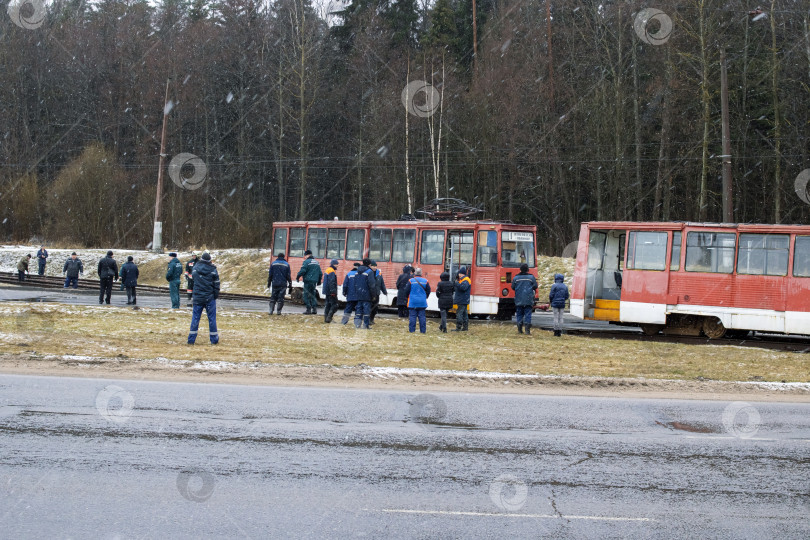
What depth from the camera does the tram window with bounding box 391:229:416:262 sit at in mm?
25984

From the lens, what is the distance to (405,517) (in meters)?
6.18

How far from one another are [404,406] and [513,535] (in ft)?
15.1

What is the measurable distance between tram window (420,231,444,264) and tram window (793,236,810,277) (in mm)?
9953

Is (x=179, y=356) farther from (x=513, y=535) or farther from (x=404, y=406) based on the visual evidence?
(x=513, y=535)

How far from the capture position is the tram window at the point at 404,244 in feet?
85.3

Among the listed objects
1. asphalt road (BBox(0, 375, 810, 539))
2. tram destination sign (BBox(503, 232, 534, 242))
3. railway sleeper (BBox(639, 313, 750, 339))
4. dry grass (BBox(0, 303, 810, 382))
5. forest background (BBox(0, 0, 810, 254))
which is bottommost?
asphalt road (BBox(0, 375, 810, 539))

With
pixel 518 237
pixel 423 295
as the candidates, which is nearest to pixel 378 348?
pixel 423 295

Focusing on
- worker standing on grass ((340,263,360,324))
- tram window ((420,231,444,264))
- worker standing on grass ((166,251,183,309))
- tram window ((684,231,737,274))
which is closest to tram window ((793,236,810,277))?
tram window ((684,231,737,274))

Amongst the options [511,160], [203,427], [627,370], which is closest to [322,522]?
[203,427]

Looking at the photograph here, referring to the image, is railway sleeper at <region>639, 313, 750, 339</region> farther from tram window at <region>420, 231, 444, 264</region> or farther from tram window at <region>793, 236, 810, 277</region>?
tram window at <region>420, 231, 444, 264</region>

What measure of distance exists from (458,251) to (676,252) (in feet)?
21.5

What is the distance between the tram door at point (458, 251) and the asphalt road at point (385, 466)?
13.5 meters

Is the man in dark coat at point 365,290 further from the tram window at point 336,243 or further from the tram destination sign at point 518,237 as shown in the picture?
the tram window at point 336,243

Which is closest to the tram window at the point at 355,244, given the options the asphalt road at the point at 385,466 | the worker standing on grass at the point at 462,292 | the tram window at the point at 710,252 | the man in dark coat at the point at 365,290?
the man in dark coat at the point at 365,290
